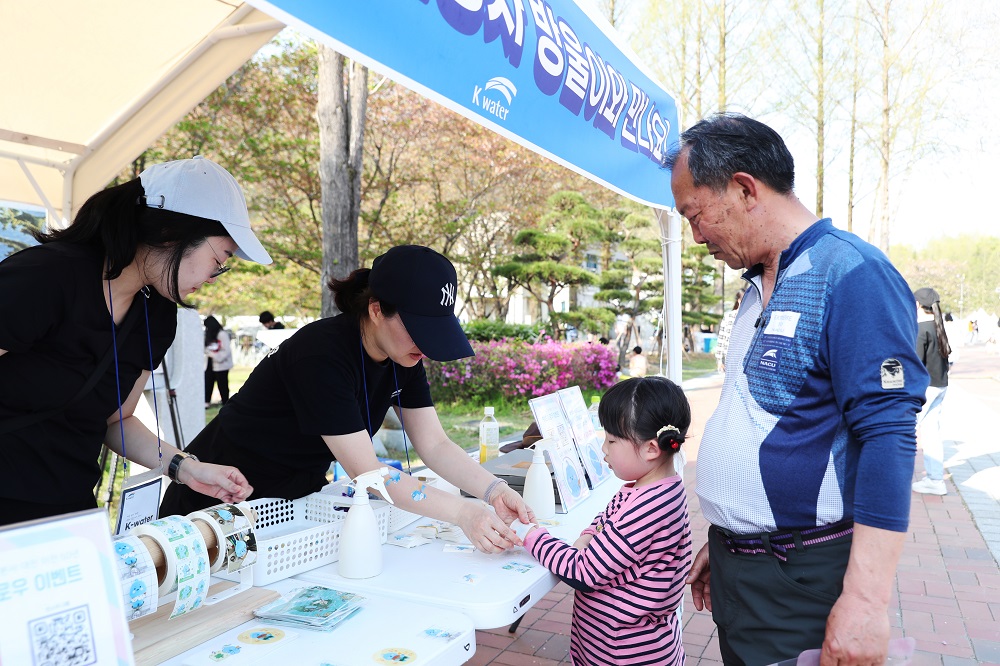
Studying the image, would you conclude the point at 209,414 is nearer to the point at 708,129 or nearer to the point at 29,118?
the point at 29,118

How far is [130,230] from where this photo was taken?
1.60 metres

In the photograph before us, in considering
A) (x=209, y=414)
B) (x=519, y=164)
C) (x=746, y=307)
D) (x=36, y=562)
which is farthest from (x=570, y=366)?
(x=36, y=562)

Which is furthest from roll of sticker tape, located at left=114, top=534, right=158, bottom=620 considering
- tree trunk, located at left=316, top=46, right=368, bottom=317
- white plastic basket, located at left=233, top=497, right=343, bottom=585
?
tree trunk, located at left=316, top=46, right=368, bottom=317

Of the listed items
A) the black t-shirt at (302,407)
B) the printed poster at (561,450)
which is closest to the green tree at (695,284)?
the printed poster at (561,450)

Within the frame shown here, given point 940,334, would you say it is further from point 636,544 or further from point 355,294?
point 355,294

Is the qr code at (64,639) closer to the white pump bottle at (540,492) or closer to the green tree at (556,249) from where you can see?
the white pump bottle at (540,492)

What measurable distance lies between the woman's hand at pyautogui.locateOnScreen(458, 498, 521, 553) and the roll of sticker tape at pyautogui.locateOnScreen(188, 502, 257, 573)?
0.51 metres

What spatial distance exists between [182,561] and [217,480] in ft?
1.46

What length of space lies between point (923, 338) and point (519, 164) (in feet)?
28.4

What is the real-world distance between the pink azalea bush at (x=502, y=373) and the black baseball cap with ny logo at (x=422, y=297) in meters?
8.42

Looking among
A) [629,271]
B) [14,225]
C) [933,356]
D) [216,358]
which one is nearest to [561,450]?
[14,225]

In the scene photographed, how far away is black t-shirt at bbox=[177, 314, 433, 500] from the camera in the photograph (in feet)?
5.88

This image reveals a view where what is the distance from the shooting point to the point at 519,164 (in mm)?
13336

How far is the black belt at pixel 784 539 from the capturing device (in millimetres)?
1308
